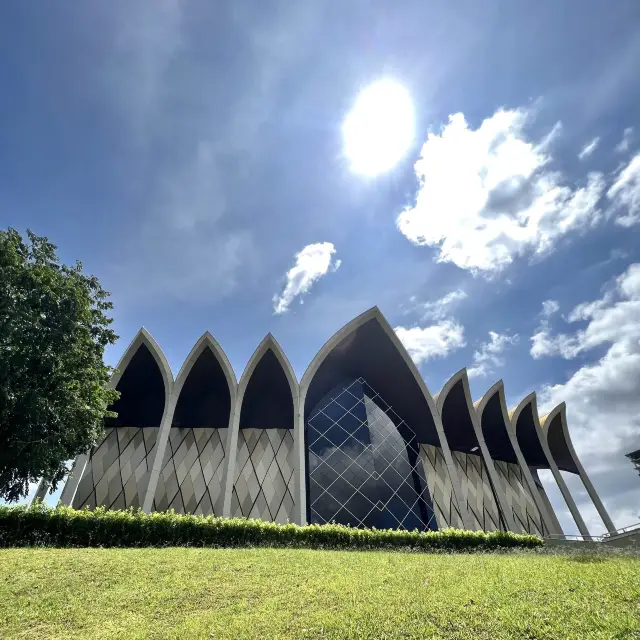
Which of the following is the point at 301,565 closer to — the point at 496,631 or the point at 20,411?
the point at 496,631

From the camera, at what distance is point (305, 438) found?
25203 millimetres

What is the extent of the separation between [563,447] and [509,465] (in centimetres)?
445

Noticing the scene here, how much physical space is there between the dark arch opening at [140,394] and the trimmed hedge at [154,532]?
11442mm

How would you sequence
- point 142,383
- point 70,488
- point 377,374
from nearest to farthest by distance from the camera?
point 70,488 < point 142,383 < point 377,374

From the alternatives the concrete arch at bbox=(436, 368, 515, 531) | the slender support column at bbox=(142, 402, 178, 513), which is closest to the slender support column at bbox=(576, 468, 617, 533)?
the concrete arch at bbox=(436, 368, 515, 531)

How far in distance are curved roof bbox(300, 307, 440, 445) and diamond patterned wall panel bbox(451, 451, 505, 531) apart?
4.23 m

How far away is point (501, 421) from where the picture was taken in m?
29.0

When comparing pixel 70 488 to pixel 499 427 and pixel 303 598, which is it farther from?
pixel 499 427

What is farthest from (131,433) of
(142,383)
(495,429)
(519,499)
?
(519,499)

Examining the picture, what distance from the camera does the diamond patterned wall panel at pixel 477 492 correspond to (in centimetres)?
2722

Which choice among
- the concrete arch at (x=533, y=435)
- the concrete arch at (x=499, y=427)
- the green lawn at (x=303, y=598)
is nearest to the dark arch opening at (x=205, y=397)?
the green lawn at (x=303, y=598)

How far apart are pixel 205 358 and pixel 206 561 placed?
15.3m

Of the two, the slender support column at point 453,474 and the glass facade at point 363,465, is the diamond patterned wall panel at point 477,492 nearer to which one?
the slender support column at point 453,474

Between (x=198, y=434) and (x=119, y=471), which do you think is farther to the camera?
(x=198, y=434)
